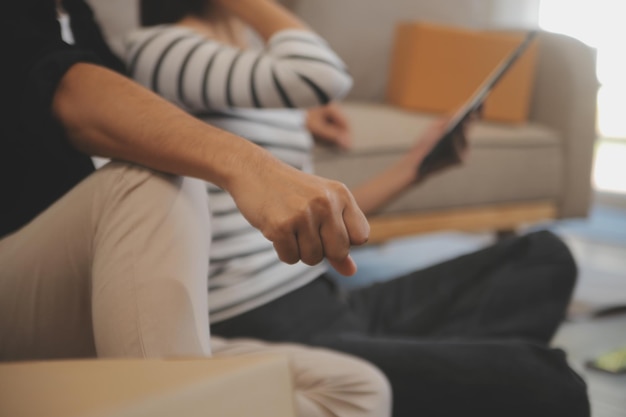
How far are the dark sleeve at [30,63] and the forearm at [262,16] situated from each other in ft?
1.17

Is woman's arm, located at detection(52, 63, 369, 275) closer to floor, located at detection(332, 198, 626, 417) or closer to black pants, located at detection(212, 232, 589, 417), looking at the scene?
black pants, located at detection(212, 232, 589, 417)

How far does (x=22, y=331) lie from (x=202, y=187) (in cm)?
18

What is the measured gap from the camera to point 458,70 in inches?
87.5

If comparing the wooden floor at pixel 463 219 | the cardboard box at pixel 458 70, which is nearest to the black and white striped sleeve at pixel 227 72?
the wooden floor at pixel 463 219

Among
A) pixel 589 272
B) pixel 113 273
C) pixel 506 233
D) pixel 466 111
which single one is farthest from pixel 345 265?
pixel 589 272

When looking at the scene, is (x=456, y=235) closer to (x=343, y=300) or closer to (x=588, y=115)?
(x=588, y=115)

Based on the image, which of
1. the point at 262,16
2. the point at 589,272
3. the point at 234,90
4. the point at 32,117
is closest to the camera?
the point at 32,117

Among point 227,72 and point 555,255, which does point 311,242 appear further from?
point 555,255

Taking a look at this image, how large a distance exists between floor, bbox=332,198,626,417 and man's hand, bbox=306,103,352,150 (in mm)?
517

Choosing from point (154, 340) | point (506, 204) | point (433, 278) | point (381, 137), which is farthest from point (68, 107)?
point (506, 204)

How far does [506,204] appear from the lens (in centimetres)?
206

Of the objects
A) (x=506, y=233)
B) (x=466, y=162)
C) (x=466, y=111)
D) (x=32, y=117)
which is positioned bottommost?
(x=506, y=233)

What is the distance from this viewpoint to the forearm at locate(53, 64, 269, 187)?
1.96 feet

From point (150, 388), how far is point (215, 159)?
28 cm
